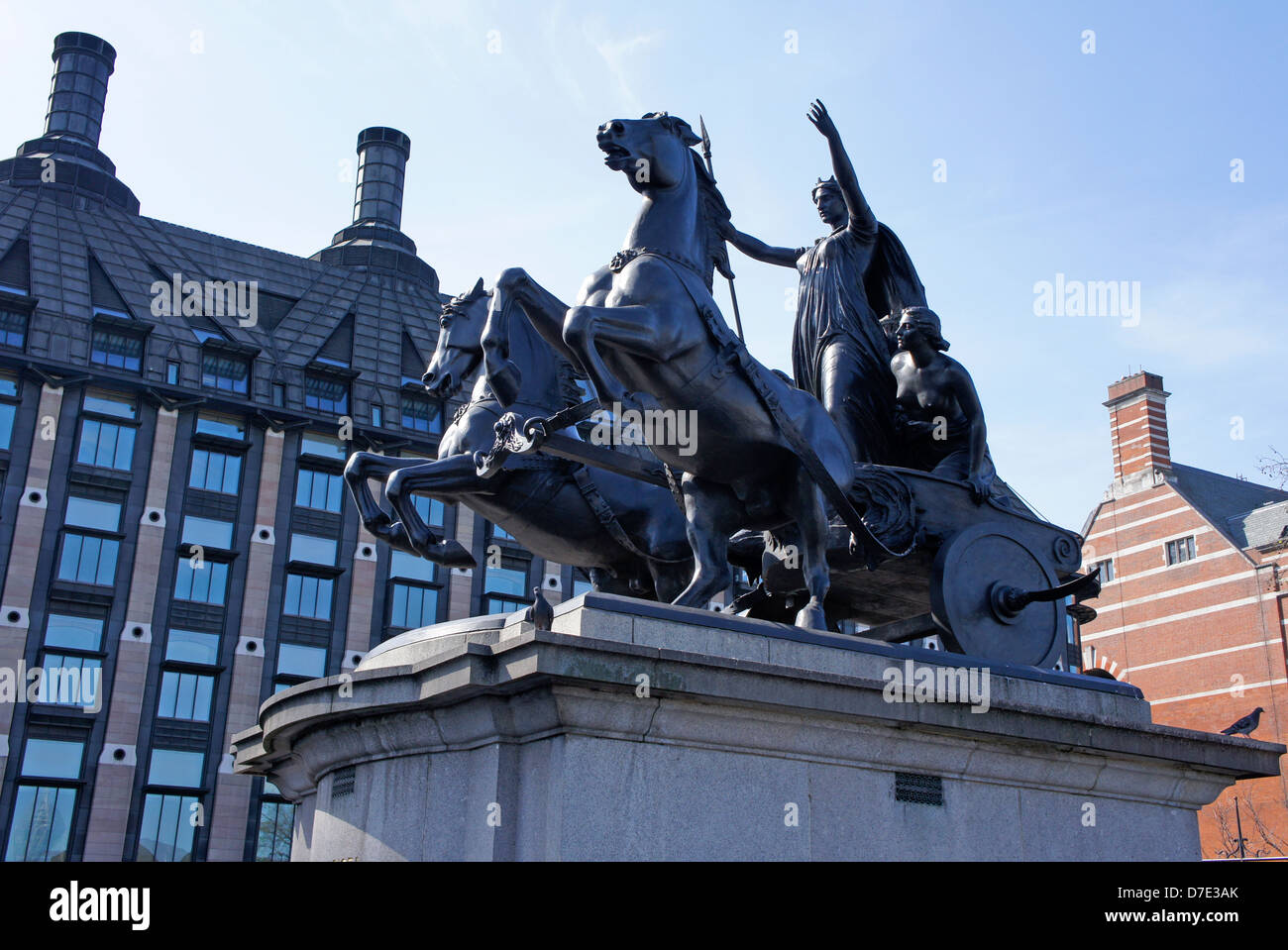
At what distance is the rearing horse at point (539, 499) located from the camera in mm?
10922

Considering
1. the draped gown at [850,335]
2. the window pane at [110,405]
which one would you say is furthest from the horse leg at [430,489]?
the window pane at [110,405]

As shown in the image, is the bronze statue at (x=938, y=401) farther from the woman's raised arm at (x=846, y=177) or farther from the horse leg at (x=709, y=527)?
the horse leg at (x=709, y=527)

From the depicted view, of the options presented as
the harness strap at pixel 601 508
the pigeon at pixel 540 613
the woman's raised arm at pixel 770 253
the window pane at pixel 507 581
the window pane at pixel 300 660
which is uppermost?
the window pane at pixel 507 581

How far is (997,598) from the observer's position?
10484mm

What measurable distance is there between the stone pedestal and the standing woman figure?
3.09 metres

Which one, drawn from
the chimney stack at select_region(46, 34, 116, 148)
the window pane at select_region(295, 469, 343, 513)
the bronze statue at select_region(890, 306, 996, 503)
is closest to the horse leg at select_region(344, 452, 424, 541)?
the bronze statue at select_region(890, 306, 996, 503)

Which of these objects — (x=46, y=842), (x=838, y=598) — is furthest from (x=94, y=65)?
(x=838, y=598)

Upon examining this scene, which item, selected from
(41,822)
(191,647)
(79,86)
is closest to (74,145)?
(79,86)

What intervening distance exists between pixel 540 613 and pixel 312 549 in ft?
131

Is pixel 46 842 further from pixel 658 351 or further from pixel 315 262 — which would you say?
pixel 658 351

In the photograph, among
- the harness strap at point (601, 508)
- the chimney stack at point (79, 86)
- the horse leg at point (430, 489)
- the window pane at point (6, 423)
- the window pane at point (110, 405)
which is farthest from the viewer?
the chimney stack at point (79, 86)

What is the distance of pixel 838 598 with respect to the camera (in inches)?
459

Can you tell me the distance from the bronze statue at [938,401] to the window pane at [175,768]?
116 ft
